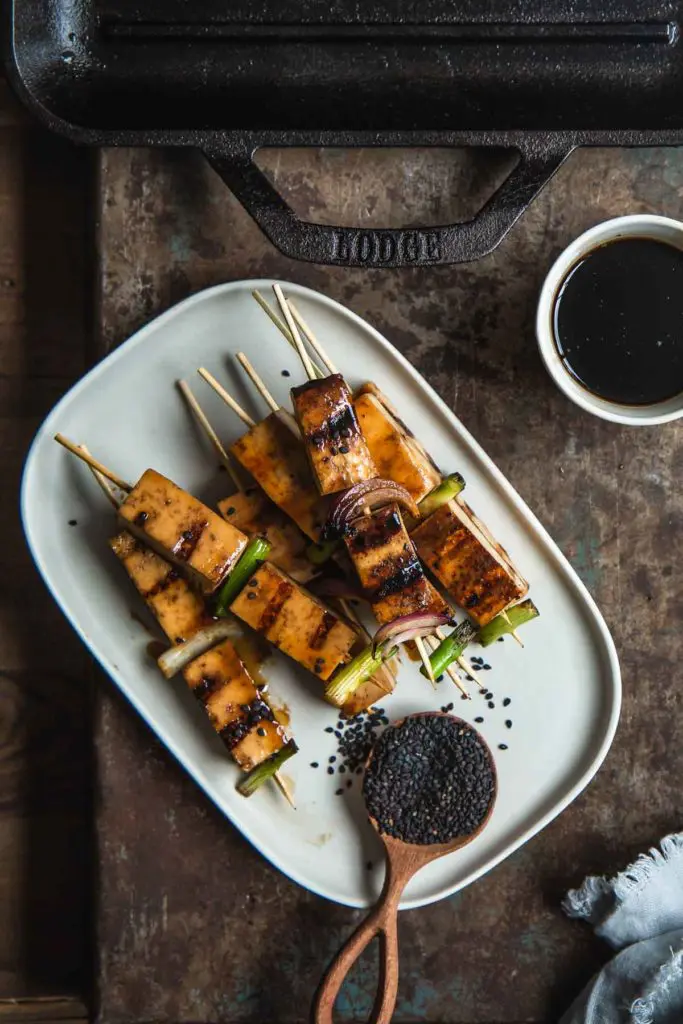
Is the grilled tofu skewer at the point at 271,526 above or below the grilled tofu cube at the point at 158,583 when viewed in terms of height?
above

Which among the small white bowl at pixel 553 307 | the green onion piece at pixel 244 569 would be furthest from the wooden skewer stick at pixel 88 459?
the small white bowl at pixel 553 307

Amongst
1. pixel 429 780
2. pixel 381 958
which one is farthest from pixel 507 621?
pixel 381 958

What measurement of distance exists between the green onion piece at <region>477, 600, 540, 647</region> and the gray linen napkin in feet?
2.71

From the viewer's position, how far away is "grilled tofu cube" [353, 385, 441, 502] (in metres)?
2.33

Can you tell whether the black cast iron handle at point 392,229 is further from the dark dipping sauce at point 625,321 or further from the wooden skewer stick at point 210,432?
the wooden skewer stick at point 210,432

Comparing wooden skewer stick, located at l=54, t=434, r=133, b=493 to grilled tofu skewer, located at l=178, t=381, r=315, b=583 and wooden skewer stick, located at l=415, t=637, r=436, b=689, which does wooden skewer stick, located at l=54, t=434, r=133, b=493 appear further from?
wooden skewer stick, located at l=415, t=637, r=436, b=689

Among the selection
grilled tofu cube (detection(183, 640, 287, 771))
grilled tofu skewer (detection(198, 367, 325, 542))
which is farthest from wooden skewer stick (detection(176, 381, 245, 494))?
grilled tofu cube (detection(183, 640, 287, 771))

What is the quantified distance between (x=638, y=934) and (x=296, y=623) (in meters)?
1.38

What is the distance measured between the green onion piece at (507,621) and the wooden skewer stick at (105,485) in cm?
106

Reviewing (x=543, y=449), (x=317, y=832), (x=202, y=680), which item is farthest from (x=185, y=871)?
(x=543, y=449)

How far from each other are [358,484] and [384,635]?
38 centimetres

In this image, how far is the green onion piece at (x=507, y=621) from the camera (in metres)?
2.42

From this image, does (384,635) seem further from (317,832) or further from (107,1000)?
(107,1000)

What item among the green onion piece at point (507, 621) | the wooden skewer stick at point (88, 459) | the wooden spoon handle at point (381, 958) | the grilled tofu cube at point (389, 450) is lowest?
the wooden spoon handle at point (381, 958)
